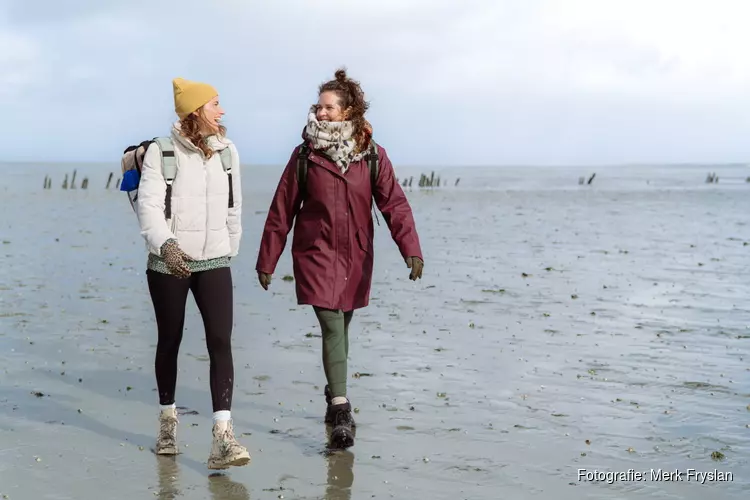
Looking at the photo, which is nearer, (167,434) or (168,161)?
(168,161)

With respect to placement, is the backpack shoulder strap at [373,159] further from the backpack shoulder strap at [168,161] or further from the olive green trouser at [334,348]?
the backpack shoulder strap at [168,161]

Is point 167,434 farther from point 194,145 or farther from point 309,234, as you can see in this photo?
point 194,145

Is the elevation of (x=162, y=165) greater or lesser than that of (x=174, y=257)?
greater

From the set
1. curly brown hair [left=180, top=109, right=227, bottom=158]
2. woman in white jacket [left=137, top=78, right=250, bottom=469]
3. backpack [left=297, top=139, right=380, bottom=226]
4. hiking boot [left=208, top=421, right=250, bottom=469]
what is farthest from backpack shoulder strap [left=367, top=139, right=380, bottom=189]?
hiking boot [left=208, top=421, right=250, bottom=469]

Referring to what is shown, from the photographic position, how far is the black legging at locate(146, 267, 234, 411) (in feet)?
17.6

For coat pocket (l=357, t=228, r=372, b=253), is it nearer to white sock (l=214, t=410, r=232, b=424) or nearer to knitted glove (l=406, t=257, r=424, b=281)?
knitted glove (l=406, t=257, r=424, b=281)

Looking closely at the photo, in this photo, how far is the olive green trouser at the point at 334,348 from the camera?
236 inches

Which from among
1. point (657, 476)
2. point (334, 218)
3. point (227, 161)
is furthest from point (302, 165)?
point (657, 476)

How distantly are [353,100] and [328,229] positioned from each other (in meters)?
0.83

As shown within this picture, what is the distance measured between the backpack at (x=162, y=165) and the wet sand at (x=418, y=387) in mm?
1620

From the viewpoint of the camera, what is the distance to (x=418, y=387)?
7566 mm

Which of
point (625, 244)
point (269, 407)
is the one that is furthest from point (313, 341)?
point (625, 244)

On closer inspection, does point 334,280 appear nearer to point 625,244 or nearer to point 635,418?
point 635,418

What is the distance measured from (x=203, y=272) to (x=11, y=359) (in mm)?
4015
